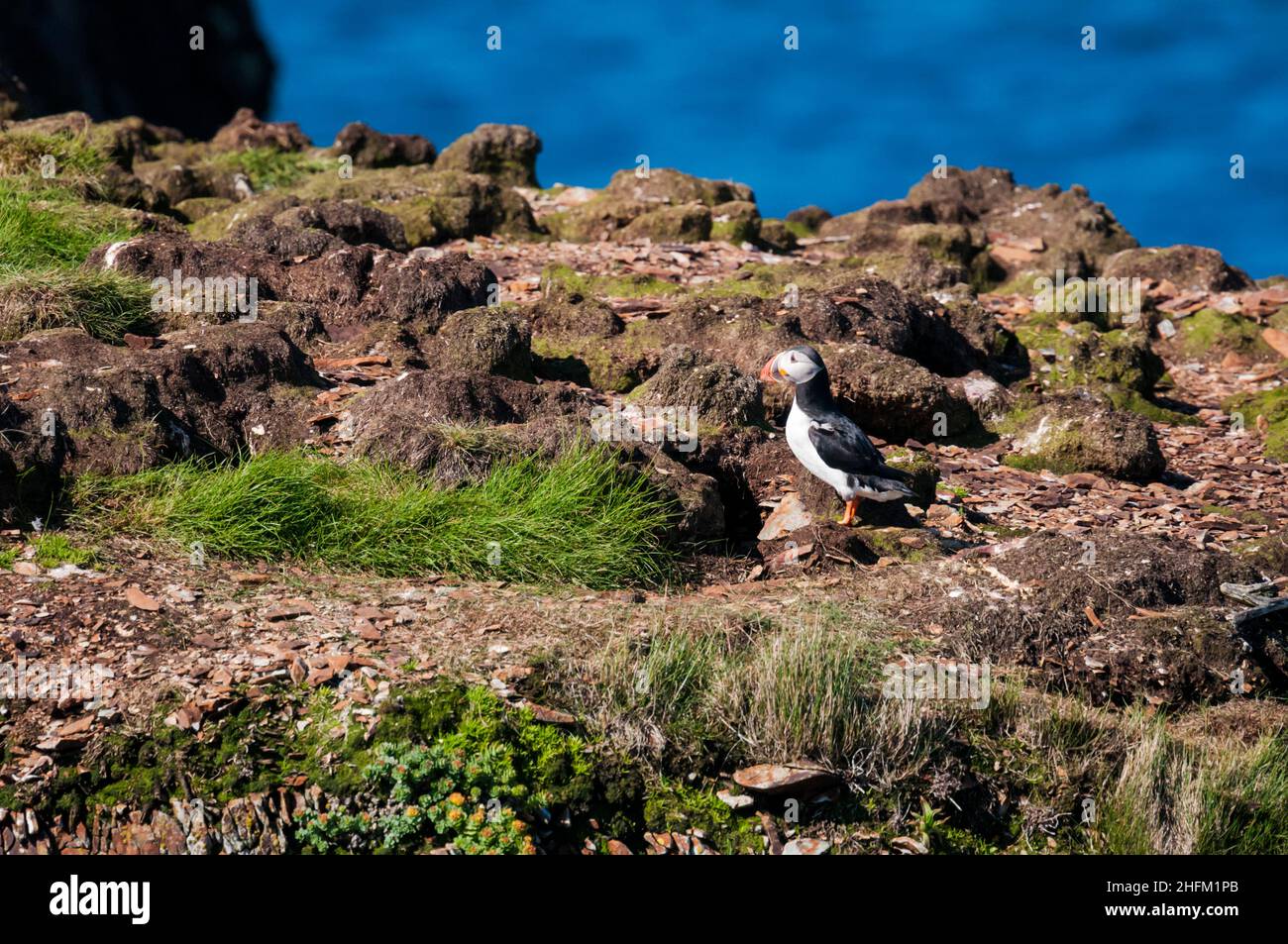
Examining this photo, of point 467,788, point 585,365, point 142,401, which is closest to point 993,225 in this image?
point 585,365

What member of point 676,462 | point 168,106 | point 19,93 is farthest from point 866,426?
point 168,106

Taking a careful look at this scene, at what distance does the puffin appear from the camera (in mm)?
7801

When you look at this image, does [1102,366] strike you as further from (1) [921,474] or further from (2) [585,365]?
(2) [585,365]

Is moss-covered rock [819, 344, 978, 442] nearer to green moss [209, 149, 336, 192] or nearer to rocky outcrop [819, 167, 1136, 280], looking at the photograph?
rocky outcrop [819, 167, 1136, 280]

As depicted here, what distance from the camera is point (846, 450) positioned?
25.5 feet

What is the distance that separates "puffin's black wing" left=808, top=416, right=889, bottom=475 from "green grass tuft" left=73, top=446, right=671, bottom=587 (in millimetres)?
1048

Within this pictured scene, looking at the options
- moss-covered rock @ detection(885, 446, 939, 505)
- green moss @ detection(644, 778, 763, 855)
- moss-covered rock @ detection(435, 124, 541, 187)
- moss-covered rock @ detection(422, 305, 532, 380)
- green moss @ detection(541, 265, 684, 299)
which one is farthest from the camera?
moss-covered rock @ detection(435, 124, 541, 187)

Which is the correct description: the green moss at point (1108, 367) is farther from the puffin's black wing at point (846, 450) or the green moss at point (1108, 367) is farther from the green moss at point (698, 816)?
the green moss at point (698, 816)

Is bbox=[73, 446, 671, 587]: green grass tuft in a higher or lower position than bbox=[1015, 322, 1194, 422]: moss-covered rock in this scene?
lower

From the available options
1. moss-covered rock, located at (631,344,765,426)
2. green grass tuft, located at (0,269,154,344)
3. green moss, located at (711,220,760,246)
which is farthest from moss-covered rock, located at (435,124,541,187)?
moss-covered rock, located at (631,344,765,426)

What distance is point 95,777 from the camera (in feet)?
16.5

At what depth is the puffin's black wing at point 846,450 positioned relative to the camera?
7.77 meters

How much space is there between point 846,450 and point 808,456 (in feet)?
1.05
